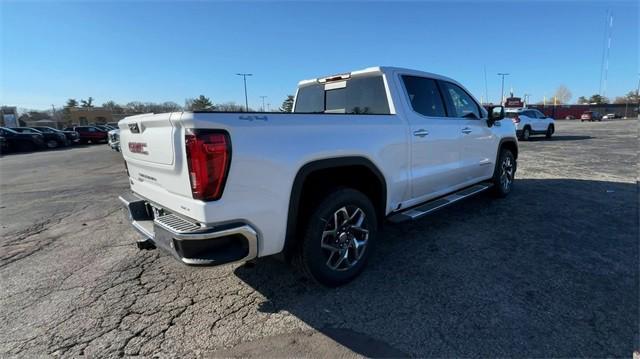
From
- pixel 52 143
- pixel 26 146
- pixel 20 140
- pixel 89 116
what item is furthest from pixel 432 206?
pixel 89 116

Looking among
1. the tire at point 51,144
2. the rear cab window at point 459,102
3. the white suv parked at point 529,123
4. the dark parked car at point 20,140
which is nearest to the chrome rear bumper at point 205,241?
the rear cab window at point 459,102

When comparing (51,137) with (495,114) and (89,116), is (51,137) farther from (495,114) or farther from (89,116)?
(89,116)

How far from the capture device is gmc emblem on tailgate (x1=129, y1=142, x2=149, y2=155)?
2.77m

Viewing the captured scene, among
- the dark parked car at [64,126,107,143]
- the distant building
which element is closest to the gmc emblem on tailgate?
the dark parked car at [64,126,107,143]

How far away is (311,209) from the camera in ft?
9.48

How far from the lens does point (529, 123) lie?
64.2 feet

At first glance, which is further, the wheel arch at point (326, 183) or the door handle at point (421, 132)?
the door handle at point (421, 132)

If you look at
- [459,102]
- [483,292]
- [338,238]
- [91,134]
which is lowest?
[483,292]

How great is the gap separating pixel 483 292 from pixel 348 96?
2582mm

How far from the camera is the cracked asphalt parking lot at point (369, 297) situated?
2.33m

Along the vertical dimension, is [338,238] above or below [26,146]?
below

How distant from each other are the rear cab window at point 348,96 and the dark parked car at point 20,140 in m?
29.2

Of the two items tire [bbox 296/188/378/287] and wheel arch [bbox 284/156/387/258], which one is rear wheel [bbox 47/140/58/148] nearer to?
wheel arch [bbox 284/156/387/258]

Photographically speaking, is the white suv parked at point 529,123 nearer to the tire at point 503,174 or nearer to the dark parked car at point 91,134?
the tire at point 503,174
